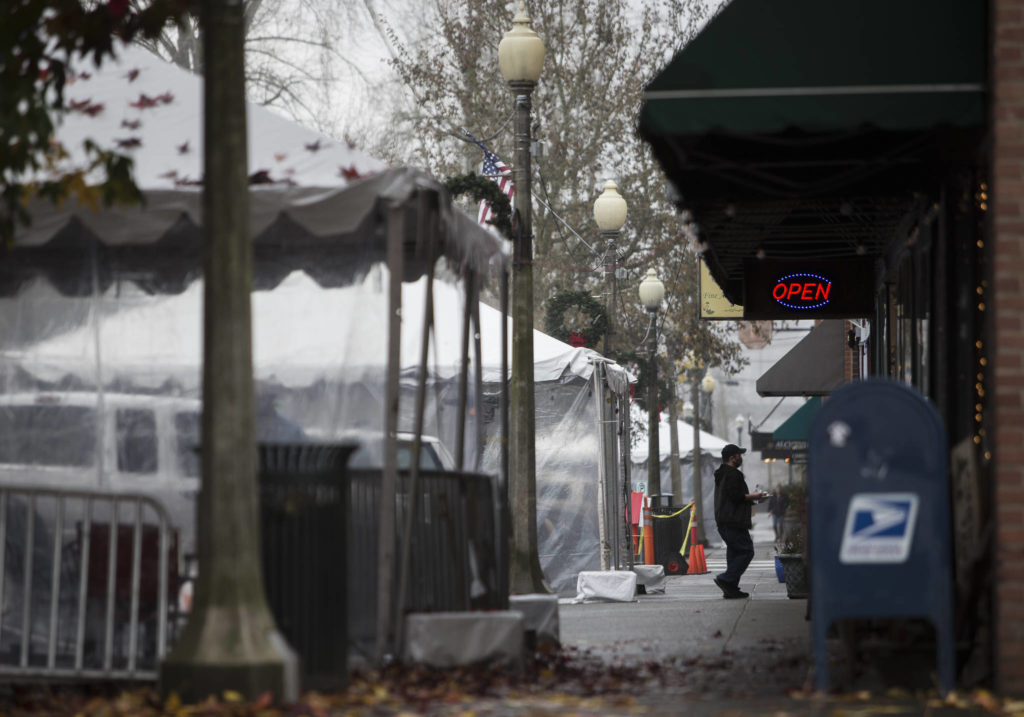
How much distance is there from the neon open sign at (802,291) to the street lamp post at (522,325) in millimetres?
2503

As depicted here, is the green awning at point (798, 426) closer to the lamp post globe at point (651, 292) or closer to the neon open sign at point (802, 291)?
the lamp post globe at point (651, 292)

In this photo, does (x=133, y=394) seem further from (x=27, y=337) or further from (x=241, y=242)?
(x=241, y=242)

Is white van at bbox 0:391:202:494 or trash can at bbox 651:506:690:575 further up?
white van at bbox 0:391:202:494

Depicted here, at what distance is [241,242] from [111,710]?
2207mm

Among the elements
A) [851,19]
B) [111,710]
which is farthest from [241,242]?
[851,19]

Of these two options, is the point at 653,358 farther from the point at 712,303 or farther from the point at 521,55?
the point at 521,55

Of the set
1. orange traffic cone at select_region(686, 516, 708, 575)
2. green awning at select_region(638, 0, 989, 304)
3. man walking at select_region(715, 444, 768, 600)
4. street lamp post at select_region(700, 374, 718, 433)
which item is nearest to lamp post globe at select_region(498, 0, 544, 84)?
man walking at select_region(715, 444, 768, 600)

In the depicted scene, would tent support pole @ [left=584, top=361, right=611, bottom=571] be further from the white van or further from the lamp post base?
the lamp post base

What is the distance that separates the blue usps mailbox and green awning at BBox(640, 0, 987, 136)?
1524 mm

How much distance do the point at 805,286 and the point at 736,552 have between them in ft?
15.4

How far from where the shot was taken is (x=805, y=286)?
14750 mm

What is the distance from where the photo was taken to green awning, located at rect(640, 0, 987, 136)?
7.75m

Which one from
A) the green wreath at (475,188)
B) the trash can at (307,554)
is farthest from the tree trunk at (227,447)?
the green wreath at (475,188)

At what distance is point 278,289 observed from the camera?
9.12m
